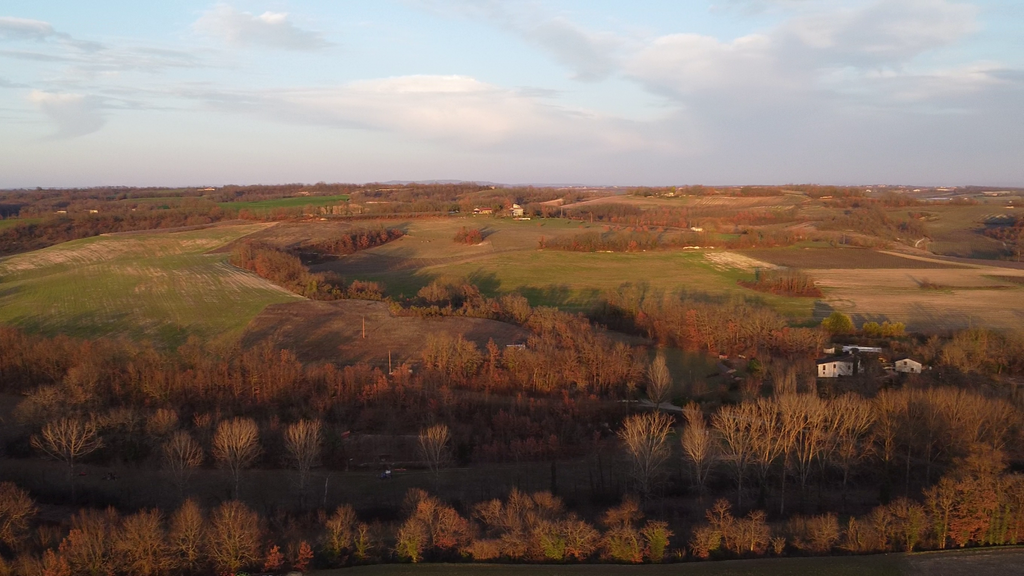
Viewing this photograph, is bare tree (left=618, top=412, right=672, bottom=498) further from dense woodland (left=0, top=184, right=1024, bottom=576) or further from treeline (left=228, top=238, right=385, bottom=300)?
treeline (left=228, top=238, right=385, bottom=300)

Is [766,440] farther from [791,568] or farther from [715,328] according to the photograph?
[715,328]

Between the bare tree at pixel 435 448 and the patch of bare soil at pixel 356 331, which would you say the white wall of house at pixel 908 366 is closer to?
the patch of bare soil at pixel 356 331

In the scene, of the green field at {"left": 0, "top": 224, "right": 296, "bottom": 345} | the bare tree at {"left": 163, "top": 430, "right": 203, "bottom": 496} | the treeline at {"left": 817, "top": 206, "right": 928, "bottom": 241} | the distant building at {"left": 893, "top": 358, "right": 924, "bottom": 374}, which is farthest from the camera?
the treeline at {"left": 817, "top": 206, "right": 928, "bottom": 241}

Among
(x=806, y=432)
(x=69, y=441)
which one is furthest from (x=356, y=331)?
(x=806, y=432)

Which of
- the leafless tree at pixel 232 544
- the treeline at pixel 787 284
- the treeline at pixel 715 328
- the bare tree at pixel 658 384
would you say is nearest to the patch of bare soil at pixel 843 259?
the treeline at pixel 787 284

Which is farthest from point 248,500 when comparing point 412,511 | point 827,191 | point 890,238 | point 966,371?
point 827,191

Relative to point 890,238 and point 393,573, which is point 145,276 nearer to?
point 393,573

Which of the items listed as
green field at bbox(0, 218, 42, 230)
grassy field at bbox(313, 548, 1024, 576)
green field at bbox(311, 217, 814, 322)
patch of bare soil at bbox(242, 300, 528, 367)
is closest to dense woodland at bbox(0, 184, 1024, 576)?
grassy field at bbox(313, 548, 1024, 576)
